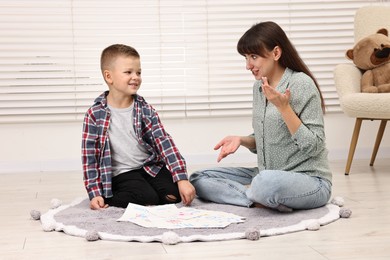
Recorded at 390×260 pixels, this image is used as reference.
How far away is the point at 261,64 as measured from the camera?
88.7 inches

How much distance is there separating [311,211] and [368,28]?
1.67 metres

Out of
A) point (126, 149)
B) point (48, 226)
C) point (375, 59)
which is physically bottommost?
point (48, 226)

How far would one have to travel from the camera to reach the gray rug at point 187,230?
1.85 metres

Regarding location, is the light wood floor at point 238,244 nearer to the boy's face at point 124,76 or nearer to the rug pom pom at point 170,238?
the rug pom pom at point 170,238

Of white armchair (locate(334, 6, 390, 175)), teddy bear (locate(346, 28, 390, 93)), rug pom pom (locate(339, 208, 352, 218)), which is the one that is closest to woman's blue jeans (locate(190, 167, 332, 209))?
rug pom pom (locate(339, 208, 352, 218))

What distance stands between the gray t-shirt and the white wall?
127cm

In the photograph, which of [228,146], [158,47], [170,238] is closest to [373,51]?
[158,47]

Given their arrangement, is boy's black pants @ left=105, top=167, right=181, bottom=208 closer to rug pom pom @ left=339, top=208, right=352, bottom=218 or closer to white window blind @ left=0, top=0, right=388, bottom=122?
rug pom pom @ left=339, top=208, right=352, bottom=218

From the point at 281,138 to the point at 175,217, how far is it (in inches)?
17.0

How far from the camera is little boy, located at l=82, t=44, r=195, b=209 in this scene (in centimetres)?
237

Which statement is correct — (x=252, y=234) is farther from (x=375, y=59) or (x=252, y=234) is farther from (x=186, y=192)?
(x=375, y=59)

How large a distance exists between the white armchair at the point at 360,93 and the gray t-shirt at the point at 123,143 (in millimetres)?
1151

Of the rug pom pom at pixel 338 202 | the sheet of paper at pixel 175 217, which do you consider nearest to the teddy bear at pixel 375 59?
the rug pom pom at pixel 338 202

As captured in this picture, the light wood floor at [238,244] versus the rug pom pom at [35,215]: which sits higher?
the light wood floor at [238,244]
